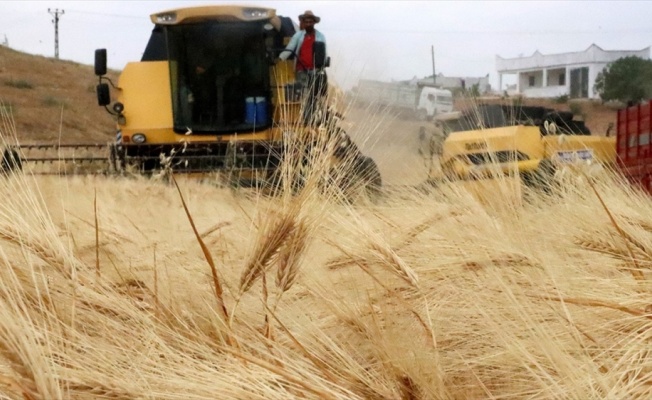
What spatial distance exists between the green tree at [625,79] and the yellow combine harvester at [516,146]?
30.3 m

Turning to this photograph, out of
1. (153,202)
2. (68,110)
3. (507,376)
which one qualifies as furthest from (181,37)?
(68,110)

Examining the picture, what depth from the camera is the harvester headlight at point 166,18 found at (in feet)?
29.1

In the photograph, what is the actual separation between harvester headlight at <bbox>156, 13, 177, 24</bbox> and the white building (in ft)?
147

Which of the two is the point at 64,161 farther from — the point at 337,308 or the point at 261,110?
the point at 261,110

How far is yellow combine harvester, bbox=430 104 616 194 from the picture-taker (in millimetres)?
2555

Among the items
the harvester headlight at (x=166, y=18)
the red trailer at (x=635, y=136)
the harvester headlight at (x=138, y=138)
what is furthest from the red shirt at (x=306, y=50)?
the red trailer at (x=635, y=136)

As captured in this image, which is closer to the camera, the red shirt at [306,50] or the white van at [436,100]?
the red shirt at [306,50]

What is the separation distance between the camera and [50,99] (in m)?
29.5

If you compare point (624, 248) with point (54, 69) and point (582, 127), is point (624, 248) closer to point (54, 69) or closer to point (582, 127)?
point (582, 127)

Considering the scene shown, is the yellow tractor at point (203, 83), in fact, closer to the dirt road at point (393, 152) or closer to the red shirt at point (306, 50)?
the red shirt at point (306, 50)

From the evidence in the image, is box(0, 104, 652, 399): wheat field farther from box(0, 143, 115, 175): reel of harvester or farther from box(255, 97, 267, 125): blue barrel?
box(255, 97, 267, 125): blue barrel

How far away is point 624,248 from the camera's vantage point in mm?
1665

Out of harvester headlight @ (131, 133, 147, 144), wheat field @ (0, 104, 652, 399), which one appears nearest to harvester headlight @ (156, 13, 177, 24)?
harvester headlight @ (131, 133, 147, 144)

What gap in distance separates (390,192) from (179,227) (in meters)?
0.81
